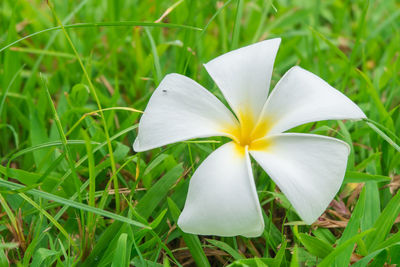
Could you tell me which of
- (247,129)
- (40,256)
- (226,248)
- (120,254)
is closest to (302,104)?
(247,129)

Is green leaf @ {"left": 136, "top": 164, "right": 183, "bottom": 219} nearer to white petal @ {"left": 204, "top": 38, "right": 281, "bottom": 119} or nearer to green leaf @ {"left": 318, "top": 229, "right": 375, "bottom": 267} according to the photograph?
white petal @ {"left": 204, "top": 38, "right": 281, "bottom": 119}

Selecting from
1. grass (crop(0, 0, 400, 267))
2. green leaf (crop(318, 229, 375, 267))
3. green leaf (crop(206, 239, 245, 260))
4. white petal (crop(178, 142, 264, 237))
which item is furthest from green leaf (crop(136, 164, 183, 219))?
green leaf (crop(318, 229, 375, 267))

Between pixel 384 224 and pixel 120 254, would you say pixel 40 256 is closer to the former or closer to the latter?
pixel 120 254

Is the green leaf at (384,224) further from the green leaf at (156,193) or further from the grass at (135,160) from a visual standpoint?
the green leaf at (156,193)

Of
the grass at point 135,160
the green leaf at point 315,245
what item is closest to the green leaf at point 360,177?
the grass at point 135,160

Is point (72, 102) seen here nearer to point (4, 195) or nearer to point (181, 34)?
point (4, 195)

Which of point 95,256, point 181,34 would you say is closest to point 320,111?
point 95,256
